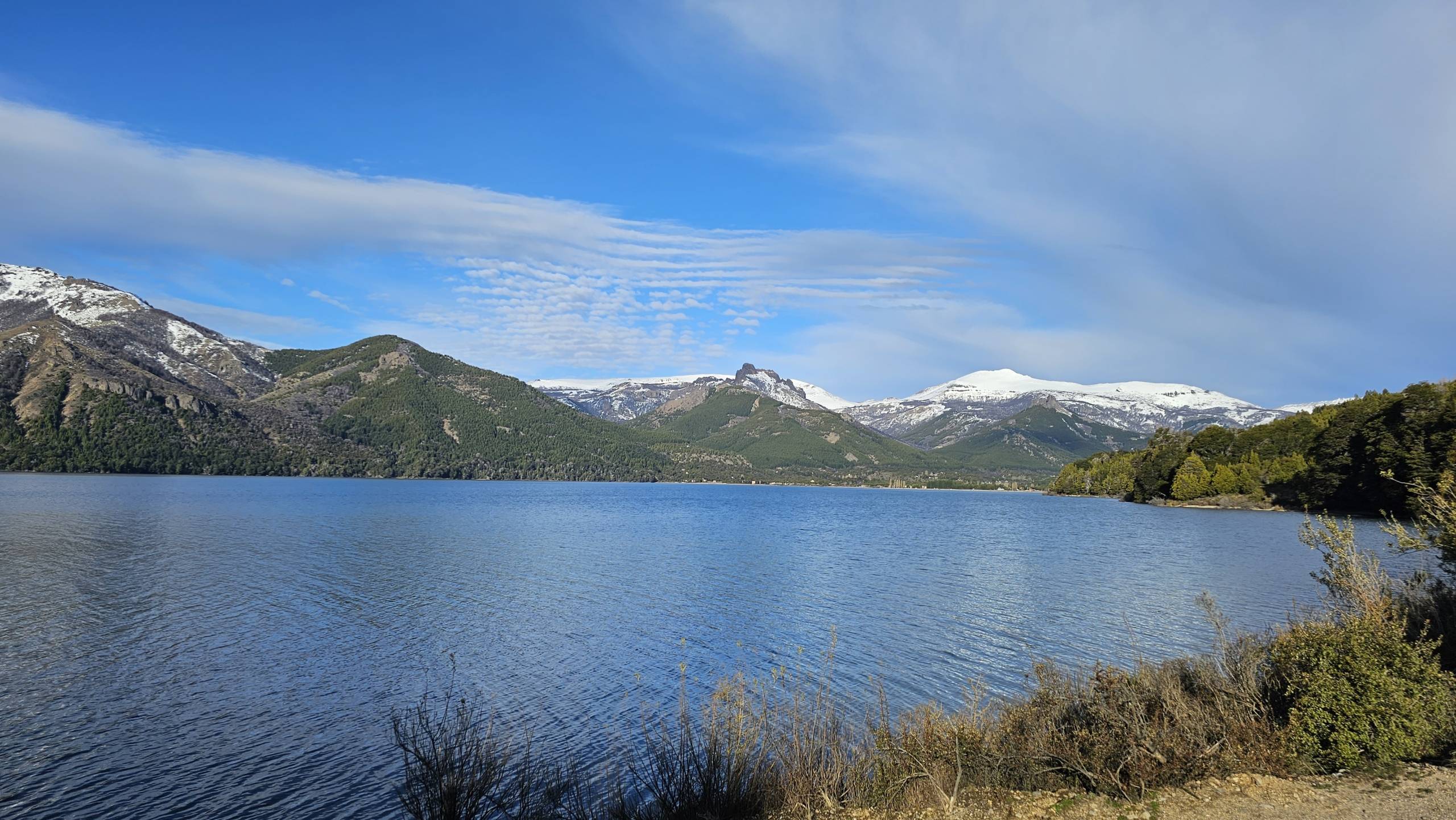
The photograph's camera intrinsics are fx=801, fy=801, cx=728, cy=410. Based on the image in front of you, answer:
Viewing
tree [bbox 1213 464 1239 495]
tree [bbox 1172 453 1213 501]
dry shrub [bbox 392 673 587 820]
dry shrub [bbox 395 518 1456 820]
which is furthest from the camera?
tree [bbox 1172 453 1213 501]

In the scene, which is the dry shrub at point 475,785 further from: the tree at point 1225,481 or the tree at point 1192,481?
the tree at point 1192,481

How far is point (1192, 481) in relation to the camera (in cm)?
13275

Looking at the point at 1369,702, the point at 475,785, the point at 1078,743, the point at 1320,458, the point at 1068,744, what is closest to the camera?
the point at 475,785

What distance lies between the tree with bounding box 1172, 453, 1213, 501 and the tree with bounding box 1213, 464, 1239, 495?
1.15 m

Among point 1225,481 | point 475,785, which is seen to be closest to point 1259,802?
point 475,785

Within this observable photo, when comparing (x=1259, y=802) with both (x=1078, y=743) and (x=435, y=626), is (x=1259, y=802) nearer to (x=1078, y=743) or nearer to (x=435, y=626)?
(x=1078, y=743)

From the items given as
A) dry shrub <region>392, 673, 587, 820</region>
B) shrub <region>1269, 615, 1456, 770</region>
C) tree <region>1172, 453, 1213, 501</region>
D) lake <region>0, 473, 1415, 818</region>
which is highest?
tree <region>1172, 453, 1213, 501</region>

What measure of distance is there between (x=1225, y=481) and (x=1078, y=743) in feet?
447

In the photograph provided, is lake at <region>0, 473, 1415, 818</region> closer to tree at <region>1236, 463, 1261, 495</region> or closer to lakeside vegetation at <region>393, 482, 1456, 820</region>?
lakeside vegetation at <region>393, 482, 1456, 820</region>

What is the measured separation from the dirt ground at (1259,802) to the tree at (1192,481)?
137 metres

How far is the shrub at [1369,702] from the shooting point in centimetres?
1229

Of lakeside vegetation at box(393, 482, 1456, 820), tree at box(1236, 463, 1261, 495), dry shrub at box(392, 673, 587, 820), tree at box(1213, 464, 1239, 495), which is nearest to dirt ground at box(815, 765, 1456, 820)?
lakeside vegetation at box(393, 482, 1456, 820)

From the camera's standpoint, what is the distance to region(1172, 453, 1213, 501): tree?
131 m

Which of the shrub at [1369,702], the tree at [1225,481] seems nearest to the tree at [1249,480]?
the tree at [1225,481]
